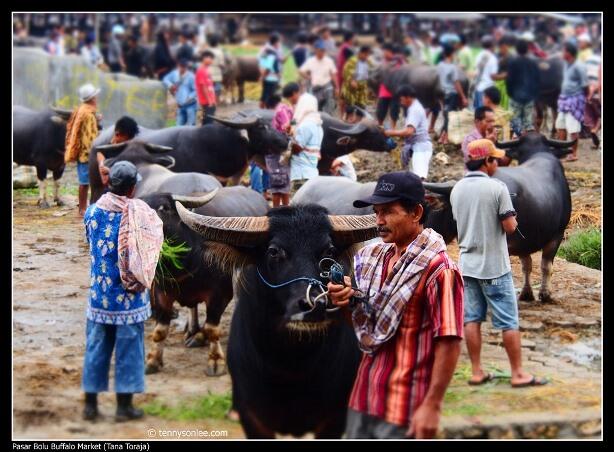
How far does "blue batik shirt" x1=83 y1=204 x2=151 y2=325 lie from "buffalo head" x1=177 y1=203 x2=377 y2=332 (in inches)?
24.2

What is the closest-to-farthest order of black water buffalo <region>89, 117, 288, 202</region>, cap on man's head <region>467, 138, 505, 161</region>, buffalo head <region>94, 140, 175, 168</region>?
cap on man's head <region>467, 138, 505, 161</region> < buffalo head <region>94, 140, 175, 168</region> < black water buffalo <region>89, 117, 288, 202</region>

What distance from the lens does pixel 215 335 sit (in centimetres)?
745

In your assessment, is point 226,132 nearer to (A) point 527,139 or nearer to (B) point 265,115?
(B) point 265,115

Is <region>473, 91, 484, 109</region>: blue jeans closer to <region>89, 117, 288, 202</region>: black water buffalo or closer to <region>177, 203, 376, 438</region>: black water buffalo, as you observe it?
<region>89, 117, 288, 202</region>: black water buffalo

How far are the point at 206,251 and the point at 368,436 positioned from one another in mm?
1601

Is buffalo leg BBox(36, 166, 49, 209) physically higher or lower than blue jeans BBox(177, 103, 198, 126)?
lower

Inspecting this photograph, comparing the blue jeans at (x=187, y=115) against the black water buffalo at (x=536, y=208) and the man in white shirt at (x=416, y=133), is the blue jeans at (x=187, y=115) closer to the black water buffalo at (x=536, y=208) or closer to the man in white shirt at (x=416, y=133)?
the man in white shirt at (x=416, y=133)

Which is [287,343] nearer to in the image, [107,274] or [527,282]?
[107,274]

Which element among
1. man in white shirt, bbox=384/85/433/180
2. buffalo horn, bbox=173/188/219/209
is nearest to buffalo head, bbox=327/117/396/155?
man in white shirt, bbox=384/85/433/180

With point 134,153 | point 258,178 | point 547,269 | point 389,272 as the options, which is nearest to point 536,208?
point 547,269

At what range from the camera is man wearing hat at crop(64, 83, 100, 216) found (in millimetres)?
12555
